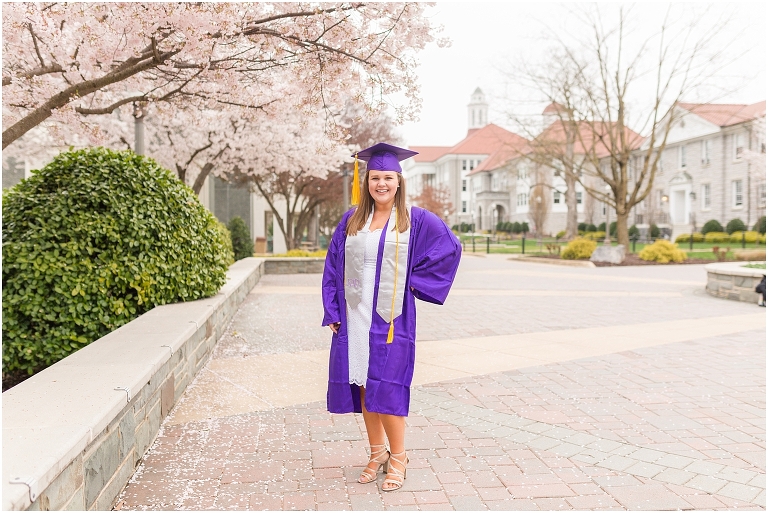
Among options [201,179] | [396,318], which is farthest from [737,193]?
[396,318]

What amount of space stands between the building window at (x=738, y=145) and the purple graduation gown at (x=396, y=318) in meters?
40.0

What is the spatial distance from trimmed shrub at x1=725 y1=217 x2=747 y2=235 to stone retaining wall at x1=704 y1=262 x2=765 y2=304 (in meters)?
25.4

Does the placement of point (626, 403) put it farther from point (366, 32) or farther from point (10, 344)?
point (10, 344)

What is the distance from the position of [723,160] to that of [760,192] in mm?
3589

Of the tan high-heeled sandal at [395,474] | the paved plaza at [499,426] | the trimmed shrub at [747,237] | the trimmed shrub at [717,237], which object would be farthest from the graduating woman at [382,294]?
the trimmed shrub at [717,237]

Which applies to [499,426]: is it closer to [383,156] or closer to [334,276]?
[334,276]

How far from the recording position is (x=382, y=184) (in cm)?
375

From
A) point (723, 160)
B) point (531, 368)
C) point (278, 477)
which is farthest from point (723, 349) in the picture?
point (723, 160)

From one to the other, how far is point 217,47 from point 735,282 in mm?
10524

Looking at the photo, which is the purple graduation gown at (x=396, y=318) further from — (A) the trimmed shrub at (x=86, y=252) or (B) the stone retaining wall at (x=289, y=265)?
(B) the stone retaining wall at (x=289, y=265)

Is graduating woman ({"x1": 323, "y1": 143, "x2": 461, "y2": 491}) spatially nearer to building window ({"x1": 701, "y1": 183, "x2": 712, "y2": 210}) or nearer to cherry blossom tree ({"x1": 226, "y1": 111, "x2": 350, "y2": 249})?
cherry blossom tree ({"x1": 226, "y1": 111, "x2": 350, "y2": 249})

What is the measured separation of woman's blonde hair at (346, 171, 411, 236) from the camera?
12.4 ft

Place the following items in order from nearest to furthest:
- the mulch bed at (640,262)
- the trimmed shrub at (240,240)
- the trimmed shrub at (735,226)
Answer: the trimmed shrub at (240,240)
the mulch bed at (640,262)
the trimmed shrub at (735,226)

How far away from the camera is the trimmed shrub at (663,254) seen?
23688 millimetres
